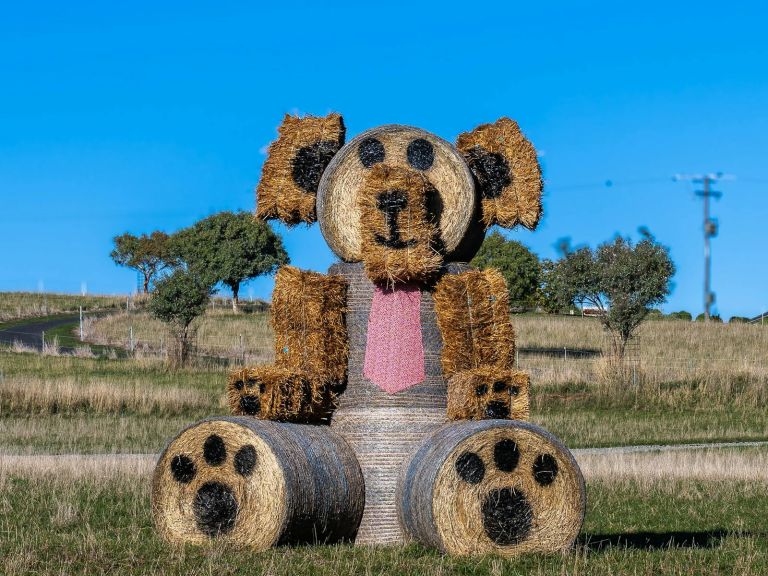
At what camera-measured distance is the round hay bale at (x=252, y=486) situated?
10.7 m

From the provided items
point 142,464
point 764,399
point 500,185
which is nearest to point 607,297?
point 764,399

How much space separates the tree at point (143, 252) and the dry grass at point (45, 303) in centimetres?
504

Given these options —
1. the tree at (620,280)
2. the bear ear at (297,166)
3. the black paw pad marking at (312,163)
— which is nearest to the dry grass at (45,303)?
the tree at (620,280)

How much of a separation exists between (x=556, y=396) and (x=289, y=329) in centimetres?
2554

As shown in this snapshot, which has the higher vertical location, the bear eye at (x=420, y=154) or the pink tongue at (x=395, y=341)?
the bear eye at (x=420, y=154)

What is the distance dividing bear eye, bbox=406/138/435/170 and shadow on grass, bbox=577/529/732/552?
3.84 m

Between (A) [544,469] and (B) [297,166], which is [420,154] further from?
(A) [544,469]

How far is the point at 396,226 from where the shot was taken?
11.8m

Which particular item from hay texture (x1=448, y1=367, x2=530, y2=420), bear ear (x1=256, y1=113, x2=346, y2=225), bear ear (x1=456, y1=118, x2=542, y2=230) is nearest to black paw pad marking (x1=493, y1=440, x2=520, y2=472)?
hay texture (x1=448, y1=367, x2=530, y2=420)

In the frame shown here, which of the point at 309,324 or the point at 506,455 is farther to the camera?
the point at 309,324

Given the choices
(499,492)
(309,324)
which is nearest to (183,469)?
(309,324)

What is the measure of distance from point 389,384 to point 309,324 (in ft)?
3.06

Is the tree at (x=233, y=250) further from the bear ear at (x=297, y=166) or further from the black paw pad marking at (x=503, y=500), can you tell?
the black paw pad marking at (x=503, y=500)

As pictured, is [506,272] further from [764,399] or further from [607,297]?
[764,399]
